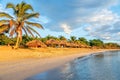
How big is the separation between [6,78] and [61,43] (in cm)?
4996

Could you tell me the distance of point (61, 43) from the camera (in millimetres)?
59969

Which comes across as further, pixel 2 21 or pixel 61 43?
pixel 61 43

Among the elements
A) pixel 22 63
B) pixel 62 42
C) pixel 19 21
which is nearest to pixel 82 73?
pixel 22 63

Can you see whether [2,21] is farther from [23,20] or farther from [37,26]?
[37,26]

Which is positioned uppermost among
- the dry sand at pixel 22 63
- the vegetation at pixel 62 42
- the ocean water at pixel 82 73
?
the vegetation at pixel 62 42

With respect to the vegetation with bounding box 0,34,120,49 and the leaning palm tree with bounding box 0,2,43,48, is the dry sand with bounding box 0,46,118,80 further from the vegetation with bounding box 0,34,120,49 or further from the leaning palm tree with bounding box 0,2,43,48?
the vegetation with bounding box 0,34,120,49

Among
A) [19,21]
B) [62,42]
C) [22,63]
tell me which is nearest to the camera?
[22,63]

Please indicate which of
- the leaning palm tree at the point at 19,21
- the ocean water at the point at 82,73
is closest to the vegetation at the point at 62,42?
the leaning palm tree at the point at 19,21

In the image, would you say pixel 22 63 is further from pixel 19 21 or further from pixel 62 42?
pixel 62 42

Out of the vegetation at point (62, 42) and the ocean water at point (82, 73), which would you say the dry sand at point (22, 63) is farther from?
the vegetation at point (62, 42)

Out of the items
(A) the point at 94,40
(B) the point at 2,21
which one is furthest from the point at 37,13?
(A) the point at 94,40

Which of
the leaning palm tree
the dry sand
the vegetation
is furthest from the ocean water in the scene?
the vegetation

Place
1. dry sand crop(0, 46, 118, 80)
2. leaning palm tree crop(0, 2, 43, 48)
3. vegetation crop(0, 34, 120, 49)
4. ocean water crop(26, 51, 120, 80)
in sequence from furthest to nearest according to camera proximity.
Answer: vegetation crop(0, 34, 120, 49) < leaning palm tree crop(0, 2, 43, 48) < ocean water crop(26, 51, 120, 80) < dry sand crop(0, 46, 118, 80)

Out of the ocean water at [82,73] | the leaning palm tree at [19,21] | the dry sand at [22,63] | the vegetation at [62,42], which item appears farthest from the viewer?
the vegetation at [62,42]
